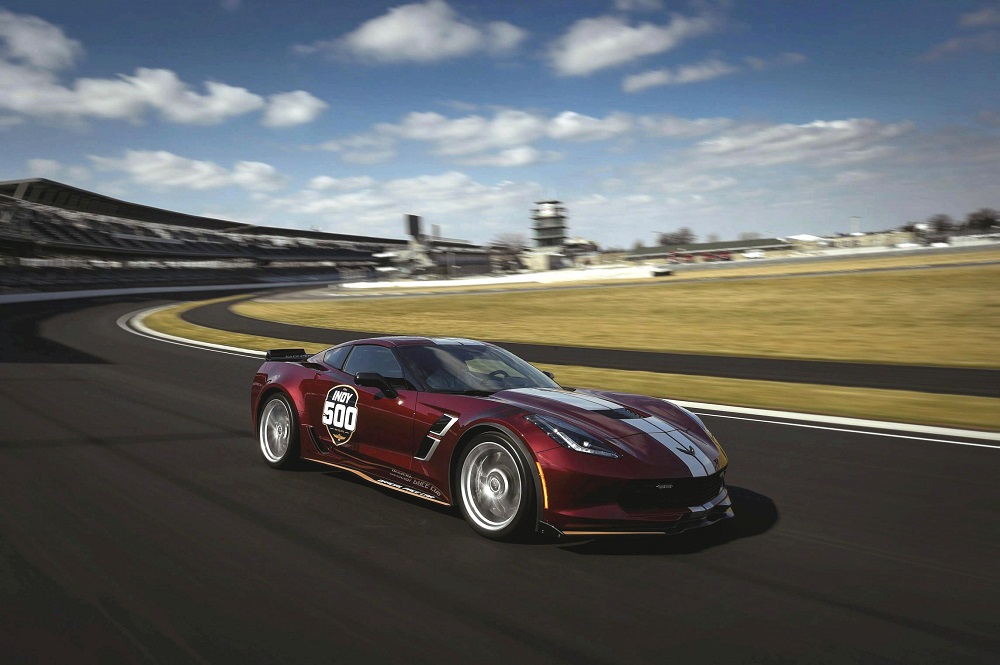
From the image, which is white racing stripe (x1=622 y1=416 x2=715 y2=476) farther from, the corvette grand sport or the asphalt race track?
the asphalt race track

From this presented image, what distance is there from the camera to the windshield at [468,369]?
5.50m

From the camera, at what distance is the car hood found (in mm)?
4551

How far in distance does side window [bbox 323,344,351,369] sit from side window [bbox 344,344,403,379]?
0.29 feet

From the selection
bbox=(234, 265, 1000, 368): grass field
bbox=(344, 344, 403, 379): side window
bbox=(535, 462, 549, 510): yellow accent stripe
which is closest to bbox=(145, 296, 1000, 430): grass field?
bbox=(234, 265, 1000, 368): grass field

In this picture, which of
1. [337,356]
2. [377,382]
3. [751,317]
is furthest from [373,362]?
[751,317]

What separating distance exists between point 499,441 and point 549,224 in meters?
158

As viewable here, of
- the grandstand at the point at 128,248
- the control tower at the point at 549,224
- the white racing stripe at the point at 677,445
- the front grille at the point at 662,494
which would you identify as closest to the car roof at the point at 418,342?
the white racing stripe at the point at 677,445

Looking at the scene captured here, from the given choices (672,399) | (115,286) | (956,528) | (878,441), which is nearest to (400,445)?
(956,528)

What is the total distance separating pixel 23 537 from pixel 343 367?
8.21ft

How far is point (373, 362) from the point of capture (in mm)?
6121

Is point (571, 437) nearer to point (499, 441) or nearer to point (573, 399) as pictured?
point (499, 441)

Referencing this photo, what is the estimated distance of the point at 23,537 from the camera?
4.74m

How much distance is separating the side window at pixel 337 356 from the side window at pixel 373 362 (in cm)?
9

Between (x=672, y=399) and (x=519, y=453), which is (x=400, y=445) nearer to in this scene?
(x=519, y=453)
